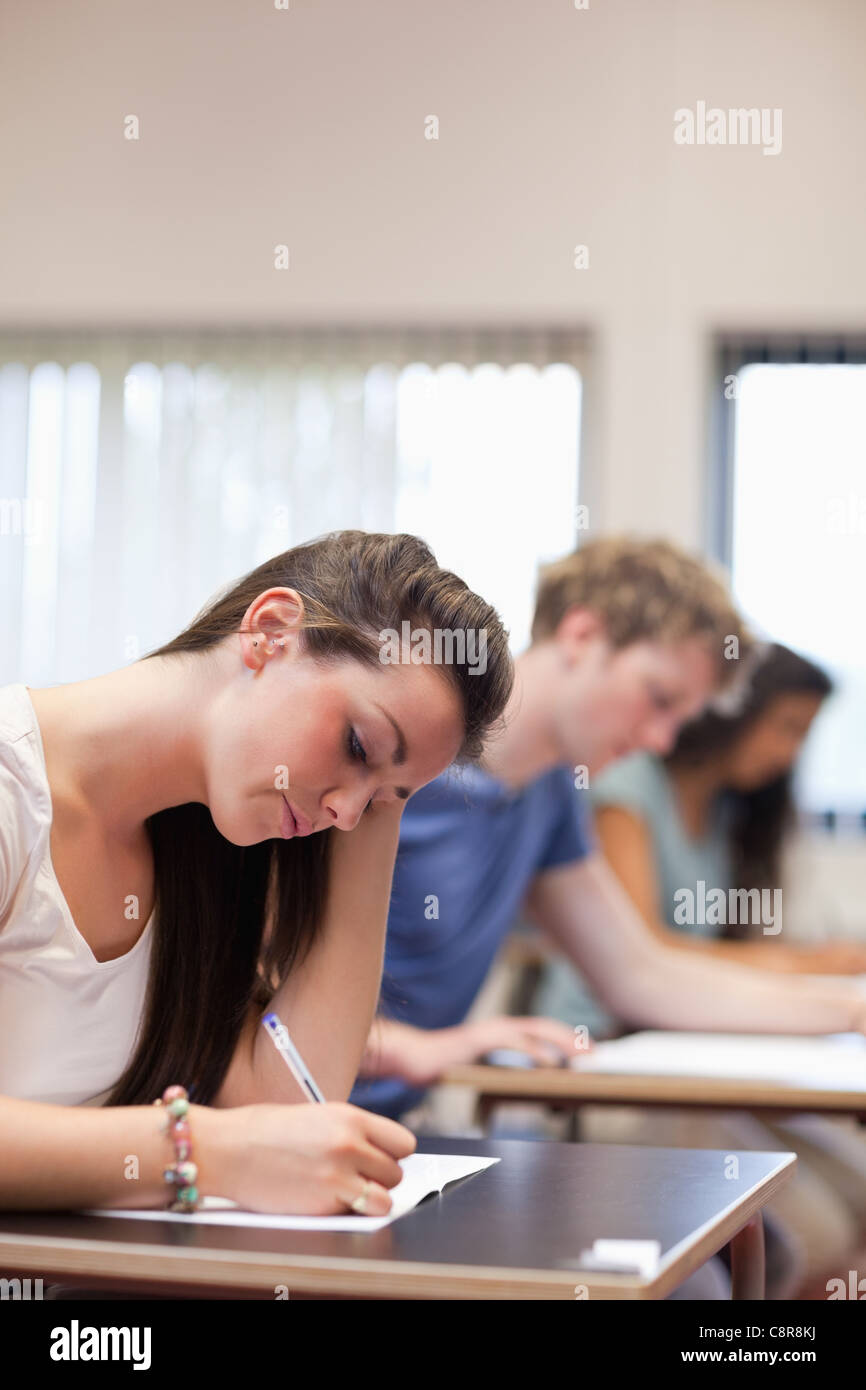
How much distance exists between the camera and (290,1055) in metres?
1.10

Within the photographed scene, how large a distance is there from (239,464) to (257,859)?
291 cm

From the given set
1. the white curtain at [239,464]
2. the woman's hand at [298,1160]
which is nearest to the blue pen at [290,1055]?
the woman's hand at [298,1160]

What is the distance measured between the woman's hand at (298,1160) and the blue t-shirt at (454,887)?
862 millimetres

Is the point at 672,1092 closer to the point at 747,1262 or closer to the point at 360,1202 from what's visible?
the point at 747,1262

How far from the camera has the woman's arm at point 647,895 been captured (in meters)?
2.79

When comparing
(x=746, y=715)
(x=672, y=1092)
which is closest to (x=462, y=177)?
(x=746, y=715)

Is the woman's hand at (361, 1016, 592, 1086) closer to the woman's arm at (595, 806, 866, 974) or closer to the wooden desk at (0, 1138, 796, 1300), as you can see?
the wooden desk at (0, 1138, 796, 1300)

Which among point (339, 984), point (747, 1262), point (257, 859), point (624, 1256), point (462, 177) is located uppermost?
point (462, 177)

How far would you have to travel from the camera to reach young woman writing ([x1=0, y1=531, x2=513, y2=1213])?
1042 mm

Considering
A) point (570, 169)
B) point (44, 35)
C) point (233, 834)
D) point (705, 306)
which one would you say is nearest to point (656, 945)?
point (233, 834)

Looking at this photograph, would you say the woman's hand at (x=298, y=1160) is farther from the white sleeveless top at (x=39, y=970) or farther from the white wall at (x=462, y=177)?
the white wall at (x=462, y=177)

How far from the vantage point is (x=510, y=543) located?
3916mm
